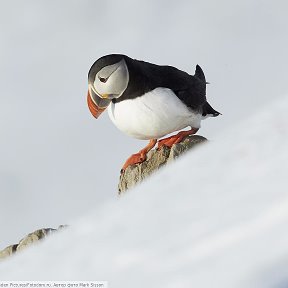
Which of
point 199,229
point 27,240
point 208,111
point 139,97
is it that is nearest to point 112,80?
point 139,97

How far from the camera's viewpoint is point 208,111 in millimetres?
2951

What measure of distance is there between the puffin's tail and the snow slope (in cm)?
119

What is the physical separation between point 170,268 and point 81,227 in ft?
0.96

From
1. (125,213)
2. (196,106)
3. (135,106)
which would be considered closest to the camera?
(125,213)

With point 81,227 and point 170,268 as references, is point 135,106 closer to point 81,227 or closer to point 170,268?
point 81,227

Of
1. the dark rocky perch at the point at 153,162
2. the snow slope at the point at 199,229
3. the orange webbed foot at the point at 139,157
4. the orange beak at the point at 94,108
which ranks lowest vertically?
the snow slope at the point at 199,229

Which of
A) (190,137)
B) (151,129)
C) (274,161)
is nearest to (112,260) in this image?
(274,161)

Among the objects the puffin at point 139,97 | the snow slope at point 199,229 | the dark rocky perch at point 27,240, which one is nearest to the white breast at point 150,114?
the puffin at point 139,97

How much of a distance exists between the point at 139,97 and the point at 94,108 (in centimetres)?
20

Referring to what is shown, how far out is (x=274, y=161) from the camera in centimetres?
149

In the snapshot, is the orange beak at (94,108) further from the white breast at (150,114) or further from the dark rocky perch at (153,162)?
the dark rocky perch at (153,162)

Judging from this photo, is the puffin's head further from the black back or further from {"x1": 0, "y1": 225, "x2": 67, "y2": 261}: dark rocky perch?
{"x1": 0, "y1": 225, "x2": 67, "y2": 261}: dark rocky perch

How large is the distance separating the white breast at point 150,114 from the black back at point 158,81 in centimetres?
3

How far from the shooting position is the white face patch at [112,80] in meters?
2.60
